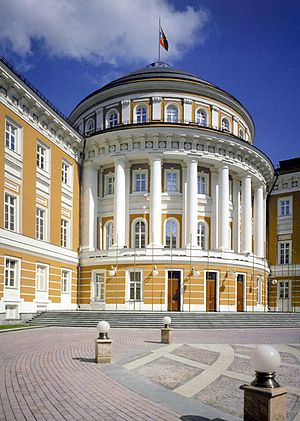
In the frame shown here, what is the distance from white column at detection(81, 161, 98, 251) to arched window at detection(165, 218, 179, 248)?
20.8ft

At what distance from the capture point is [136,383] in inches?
375

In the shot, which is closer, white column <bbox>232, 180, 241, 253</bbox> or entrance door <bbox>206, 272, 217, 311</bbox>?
entrance door <bbox>206, 272, 217, 311</bbox>

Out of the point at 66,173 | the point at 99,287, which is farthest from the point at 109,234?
the point at 66,173

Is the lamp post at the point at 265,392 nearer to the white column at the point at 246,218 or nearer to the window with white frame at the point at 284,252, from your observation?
the white column at the point at 246,218

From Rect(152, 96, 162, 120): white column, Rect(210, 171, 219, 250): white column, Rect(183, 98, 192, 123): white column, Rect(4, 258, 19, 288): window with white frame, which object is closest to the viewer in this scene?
Rect(4, 258, 19, 288): window with white frame

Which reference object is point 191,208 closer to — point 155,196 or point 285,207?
point 155,196

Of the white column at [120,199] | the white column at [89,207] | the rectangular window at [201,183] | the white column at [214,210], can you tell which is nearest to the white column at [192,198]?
the rectangular window at [201,183]

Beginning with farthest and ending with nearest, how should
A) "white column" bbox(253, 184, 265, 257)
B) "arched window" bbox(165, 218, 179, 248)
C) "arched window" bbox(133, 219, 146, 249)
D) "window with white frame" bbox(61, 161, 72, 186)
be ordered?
"white column" bbox(253, 184, 265, 257)
"arched window" bbox(133, 219, 146, 249)
"arched window" bbox(165, 218, 179, 248)
"window with white frame" bbox(61, 161, 72, 186)

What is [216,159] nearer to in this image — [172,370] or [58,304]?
[58,304]

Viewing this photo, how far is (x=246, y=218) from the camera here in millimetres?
40281

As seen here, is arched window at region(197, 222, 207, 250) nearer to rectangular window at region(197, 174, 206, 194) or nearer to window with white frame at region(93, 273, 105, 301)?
rectangular window at region(197, 174, 206, 194)

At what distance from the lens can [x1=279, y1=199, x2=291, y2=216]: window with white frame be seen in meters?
48.3

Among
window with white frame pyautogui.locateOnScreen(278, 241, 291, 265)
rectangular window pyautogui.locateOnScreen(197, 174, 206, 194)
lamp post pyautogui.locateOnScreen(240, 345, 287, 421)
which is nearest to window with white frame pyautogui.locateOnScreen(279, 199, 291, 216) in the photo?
window with white frame pyautogui.locateOnScreen(278, 241, 291, 265)

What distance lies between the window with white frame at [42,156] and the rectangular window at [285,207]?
2739 cm
